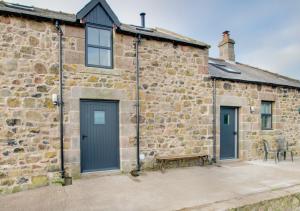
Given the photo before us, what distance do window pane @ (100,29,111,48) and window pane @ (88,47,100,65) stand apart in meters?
0.30

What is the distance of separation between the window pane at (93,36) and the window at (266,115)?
26.4 ft

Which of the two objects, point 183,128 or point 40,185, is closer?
point 40,185

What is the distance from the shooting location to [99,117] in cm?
669

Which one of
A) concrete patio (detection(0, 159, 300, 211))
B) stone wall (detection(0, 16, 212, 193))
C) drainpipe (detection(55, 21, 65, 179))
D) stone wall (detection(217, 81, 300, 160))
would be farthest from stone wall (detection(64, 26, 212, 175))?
stone wall (detection(217, 81, 300, 160))

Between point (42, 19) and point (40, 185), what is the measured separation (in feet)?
15.6

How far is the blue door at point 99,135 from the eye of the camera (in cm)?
650

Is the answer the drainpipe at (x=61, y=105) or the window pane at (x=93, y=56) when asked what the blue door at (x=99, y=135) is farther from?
the window pane at (x=93, y=56)

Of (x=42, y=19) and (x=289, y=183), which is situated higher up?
(x=42, y=19)

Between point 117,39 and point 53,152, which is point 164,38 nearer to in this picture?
point 117,39

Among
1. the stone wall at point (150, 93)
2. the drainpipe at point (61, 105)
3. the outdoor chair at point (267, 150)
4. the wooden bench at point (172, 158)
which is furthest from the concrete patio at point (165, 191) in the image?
the outdoor chair at point (267, 150)

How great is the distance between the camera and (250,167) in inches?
311

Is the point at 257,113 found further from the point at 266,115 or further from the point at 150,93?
the point at 150,93

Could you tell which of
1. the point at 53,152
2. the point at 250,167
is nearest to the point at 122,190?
the point at 53,152

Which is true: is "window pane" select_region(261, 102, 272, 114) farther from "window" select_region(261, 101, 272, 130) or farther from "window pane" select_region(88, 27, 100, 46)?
"window pane" select_region(88, 27, 100, 46)
